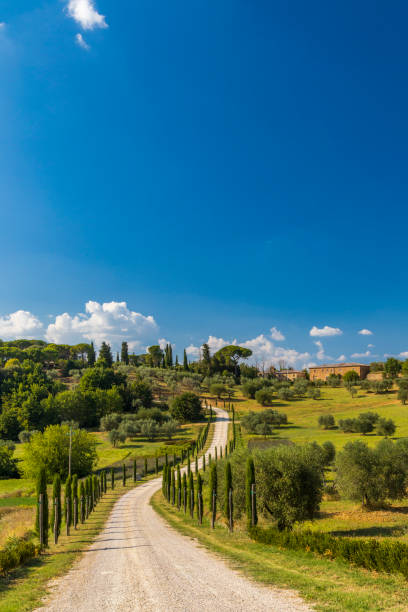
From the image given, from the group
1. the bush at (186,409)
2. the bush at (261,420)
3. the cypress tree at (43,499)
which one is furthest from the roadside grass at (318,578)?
the bush at (186,409)

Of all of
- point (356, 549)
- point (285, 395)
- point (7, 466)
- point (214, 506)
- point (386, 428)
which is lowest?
point (7, 466)

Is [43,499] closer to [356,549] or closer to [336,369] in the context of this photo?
[356,549]

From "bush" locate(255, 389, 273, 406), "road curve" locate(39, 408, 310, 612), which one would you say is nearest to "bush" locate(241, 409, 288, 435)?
"bush" locate(255, 389, 273, 406)

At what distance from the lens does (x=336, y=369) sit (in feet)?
582

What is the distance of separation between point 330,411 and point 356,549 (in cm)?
9294

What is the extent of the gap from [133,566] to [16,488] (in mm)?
47831

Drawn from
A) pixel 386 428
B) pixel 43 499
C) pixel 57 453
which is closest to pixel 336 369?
pixel 386 428

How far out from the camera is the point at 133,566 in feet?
43.4

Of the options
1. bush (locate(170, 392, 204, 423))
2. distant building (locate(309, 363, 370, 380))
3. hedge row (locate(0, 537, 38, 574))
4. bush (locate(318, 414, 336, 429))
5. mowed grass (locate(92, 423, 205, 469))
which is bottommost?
mowed grass (locate(92, 423, 205, 469))

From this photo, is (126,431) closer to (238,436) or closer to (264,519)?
(238,436)

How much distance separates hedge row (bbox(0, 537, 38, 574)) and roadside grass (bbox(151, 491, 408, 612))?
785 centimetres

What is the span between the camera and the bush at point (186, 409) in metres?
104

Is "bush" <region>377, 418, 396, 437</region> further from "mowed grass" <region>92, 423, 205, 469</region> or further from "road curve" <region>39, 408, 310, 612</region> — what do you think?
"road curve" <region>39, 408, 310, 612</region>

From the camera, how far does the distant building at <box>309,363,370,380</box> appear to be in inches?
6547
